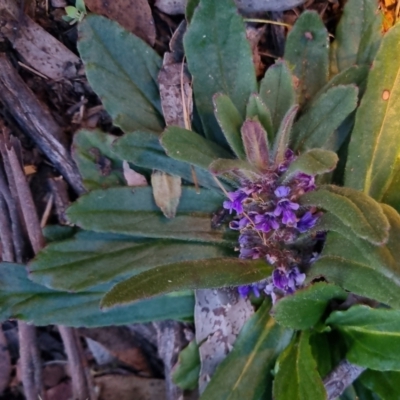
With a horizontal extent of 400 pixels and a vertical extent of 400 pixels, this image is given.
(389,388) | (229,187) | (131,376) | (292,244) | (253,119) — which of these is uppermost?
(253,119)

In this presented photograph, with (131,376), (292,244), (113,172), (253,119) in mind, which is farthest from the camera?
(131,376)

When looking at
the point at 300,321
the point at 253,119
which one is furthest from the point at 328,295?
the point at 253,119

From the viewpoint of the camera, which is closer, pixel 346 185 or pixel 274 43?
pixel 346 185

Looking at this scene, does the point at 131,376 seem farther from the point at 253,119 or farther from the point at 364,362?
the point at 253,119

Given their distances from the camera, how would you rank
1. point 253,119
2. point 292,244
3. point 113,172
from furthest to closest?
point 113,172 → point 292,244 → point 253,119

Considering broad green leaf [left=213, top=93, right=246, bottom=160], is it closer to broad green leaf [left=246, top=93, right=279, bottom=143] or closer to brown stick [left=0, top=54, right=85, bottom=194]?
broad green leaf [left=246, top=93, right=279, bottom=143]

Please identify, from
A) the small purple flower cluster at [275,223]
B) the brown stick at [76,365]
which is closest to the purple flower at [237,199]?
the small purple flower cluster at [275,223]
